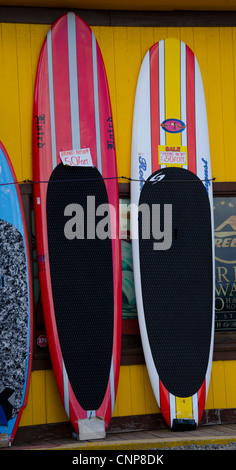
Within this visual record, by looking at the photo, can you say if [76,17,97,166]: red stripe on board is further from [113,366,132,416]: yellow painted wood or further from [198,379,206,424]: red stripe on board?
[198,379,206,424]: red stripe on board

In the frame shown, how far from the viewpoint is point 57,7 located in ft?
15.6

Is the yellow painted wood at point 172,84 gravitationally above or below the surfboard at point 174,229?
above

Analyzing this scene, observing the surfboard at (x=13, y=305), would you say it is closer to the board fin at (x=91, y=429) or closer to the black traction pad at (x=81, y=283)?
the black traction pad at (x=81, y=283)

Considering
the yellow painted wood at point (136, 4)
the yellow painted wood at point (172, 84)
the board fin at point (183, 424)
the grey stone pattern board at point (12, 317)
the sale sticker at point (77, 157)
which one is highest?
the yellow painted wood at point (136, 4)

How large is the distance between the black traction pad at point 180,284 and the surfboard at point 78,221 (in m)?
0.22

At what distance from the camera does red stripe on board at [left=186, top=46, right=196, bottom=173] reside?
16.0ft

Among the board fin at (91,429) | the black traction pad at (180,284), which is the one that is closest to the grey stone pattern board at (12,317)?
the board fin at (91,429)

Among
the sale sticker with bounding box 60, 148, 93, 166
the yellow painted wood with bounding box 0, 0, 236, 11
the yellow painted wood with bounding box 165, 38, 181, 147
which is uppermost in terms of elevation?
the yellow painted wood with bounding box 0, 0, 236, 11

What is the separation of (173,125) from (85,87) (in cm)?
63

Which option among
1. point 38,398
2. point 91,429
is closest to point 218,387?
point 91,429

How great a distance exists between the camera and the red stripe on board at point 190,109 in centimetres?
489

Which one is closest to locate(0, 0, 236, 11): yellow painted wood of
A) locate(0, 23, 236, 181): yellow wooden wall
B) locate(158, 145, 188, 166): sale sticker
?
locate(0, 23, 236, 181): yellow wooden wall

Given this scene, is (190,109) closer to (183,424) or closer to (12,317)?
(12,317)

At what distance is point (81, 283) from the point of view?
4.57 meters
